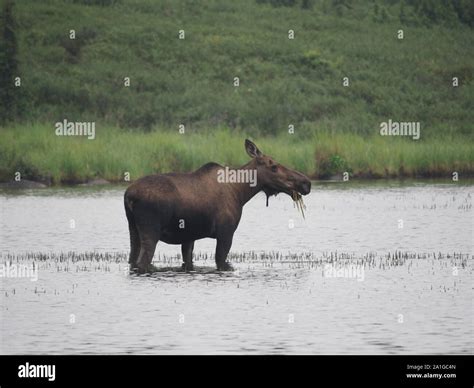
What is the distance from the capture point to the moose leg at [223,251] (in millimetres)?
20578

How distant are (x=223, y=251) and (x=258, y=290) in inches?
60.9

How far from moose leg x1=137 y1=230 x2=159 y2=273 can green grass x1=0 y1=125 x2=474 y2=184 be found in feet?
60.2

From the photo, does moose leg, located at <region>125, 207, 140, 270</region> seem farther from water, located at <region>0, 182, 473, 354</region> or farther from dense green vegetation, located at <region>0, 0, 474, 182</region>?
dense green vegetation, located at <region>0, 0, 474, 182</region>

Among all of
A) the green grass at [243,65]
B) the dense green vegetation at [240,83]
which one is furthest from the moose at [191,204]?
the green grass at [243,65]

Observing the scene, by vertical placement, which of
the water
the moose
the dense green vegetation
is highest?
the dense green vegetation

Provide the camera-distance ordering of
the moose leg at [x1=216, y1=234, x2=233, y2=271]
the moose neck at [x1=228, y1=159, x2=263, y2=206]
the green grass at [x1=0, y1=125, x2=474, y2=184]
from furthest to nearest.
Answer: the green grass at [x1=0, y1=125, x2=474, y2=184]
the moose neck at [x1=228, y1=159, x2=263, y2=206]
the moose leg at [x1=216, y1=234, x2=233, y2=271]

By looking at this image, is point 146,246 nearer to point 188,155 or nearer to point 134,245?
point 134,245

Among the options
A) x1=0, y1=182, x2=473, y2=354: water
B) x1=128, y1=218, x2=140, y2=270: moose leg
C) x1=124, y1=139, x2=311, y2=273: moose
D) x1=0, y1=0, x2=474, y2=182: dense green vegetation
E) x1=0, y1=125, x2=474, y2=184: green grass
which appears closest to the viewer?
x1=0, y1=182, x2=473, y2=354: water

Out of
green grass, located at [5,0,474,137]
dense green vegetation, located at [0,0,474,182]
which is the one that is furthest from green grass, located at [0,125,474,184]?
green grass, located at [5,0,474,137]

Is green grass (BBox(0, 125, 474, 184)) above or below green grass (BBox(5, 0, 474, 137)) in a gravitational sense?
below

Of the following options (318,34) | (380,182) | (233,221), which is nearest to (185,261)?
(233,221)

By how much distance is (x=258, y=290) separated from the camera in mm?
19281

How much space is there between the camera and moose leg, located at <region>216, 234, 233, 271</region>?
20.6m

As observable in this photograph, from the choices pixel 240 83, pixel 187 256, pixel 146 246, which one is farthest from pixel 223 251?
pixel 240 83
